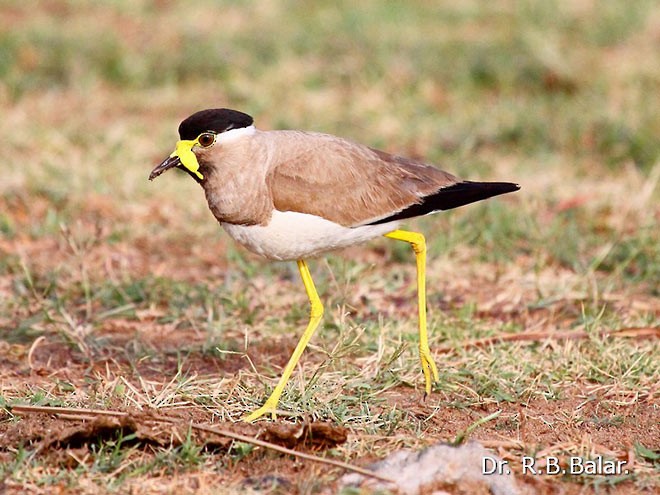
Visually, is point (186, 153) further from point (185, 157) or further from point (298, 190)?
point (298, 190)

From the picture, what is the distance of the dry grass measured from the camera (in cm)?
412

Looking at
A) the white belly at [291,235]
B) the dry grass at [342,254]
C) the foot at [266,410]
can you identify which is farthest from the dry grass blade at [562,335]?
the foot at [266,410]

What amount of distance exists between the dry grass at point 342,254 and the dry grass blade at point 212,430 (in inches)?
2.4

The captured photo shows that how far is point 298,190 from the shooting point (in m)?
4.25

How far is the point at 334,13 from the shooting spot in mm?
10758

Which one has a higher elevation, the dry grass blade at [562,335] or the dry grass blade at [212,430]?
the dry grass blade at [212,430]

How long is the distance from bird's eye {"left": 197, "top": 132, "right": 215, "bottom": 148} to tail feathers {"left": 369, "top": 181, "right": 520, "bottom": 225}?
0.74 m

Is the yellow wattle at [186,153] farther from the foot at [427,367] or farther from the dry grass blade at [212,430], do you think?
the foot at [427,367]

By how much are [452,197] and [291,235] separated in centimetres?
77

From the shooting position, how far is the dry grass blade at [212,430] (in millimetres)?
3525

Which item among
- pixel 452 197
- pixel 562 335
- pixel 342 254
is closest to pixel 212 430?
pixel 452 197

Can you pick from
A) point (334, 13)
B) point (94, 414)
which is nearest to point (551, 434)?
point (94, 414)

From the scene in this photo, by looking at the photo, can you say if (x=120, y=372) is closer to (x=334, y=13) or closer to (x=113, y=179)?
(x=113, y=179)

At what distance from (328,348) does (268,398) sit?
0.73m
